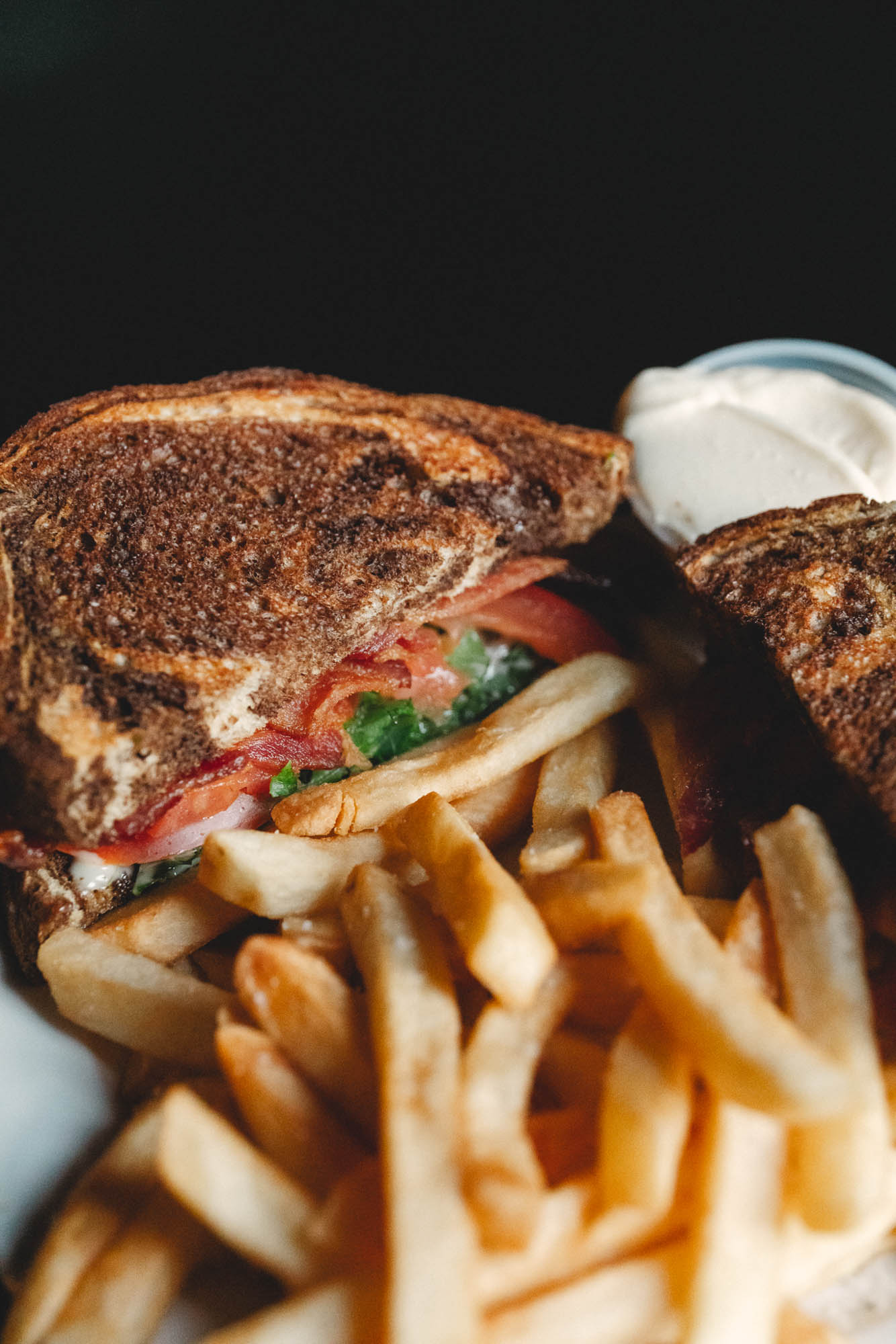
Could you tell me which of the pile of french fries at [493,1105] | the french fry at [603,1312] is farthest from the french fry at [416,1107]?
the french fry at [603,1312]

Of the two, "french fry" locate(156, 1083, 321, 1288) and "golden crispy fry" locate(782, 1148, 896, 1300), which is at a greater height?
"french fry" locate(156, 1083, 321, 1288)

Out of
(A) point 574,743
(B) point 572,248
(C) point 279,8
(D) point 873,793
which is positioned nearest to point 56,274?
(C) point 279,8

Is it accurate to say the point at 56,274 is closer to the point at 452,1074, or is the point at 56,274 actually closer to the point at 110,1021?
the point at 110,1021

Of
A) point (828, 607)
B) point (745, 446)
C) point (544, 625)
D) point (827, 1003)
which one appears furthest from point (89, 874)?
point (745, 446)

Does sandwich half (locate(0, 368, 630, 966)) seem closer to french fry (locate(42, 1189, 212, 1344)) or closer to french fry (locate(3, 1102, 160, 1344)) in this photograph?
french fry (locate(3, 1102, 160, 1344))

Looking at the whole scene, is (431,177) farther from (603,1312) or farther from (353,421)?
(603,1312)

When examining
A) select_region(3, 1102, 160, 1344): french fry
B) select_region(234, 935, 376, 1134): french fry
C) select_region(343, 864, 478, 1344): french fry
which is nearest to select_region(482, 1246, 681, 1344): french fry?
select_region(343, 864, 478, 1344): french fry
